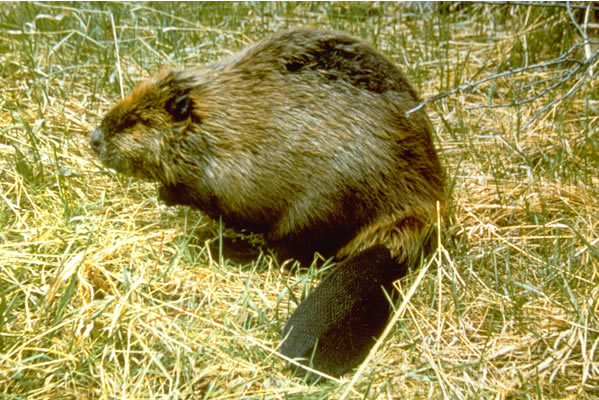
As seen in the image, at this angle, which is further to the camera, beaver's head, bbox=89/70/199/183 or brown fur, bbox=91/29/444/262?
beaver's head, bbox=89/70/199/183

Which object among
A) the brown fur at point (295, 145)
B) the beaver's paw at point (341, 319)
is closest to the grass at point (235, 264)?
the beaver's paw at point (341, 319)

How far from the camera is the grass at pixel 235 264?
222 centimetres

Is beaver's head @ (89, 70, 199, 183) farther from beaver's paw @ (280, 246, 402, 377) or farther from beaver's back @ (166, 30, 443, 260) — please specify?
beaver's paw @ (280, 246, 402, 377)

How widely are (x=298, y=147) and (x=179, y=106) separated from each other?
509 millimetres

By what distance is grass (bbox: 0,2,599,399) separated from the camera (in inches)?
87.6

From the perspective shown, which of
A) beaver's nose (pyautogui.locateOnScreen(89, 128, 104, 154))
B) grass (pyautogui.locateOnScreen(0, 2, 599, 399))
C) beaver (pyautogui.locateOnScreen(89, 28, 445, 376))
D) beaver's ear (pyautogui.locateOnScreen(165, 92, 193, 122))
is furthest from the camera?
beaver's nose (pyautogui.locateOnScreen(89, 128, 104, 154))

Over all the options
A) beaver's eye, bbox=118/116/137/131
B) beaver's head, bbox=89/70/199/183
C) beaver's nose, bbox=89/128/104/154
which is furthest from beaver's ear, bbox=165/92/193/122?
beaver's nose, bbox=89/128/104/154

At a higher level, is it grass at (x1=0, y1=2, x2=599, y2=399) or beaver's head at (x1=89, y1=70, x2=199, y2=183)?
beaver's head at (x1=89, y1=70, x2=199, y2=183)

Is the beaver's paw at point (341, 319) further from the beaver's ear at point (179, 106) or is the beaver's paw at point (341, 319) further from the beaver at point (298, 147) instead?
the beaver's ear at point (179, 106)

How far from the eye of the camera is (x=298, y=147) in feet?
9.24

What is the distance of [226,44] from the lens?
14.4ft

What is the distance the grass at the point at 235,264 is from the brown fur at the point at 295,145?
175 millimetres

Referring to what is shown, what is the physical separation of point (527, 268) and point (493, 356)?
510 mm

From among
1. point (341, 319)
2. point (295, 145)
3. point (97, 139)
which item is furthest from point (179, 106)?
point (341, 319)
